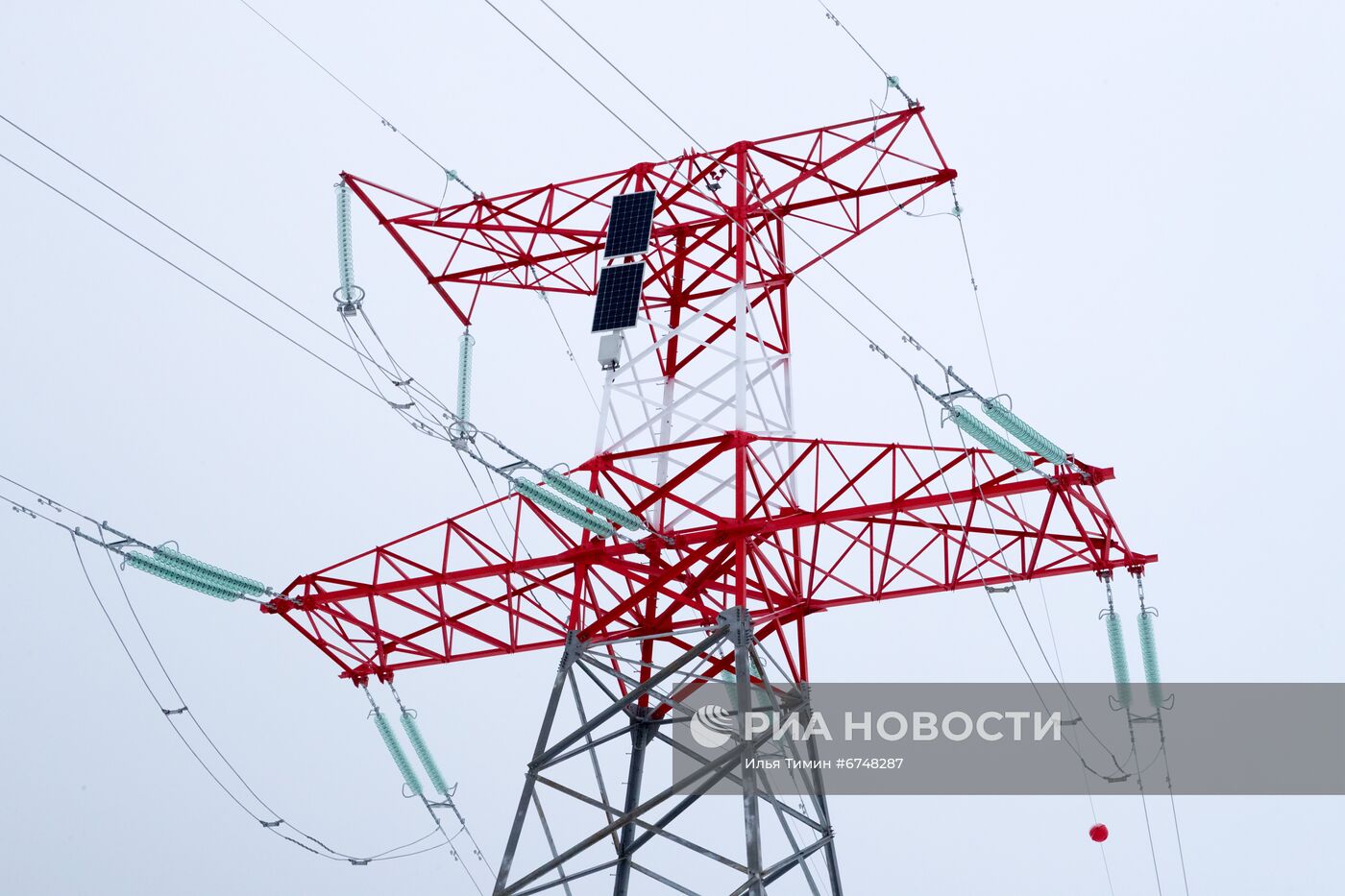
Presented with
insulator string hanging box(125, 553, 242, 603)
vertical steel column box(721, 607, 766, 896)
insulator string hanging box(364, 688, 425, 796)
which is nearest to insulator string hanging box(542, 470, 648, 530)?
vertical steel column box(721, 607, 766, 896)

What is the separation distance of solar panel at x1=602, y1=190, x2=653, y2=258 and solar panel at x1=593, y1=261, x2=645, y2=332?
0.82 feet

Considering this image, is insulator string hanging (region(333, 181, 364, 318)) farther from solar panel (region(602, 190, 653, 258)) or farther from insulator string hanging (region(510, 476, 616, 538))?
solar panel (region(602, 190, 653, 258))

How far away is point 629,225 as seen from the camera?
17.9 metres

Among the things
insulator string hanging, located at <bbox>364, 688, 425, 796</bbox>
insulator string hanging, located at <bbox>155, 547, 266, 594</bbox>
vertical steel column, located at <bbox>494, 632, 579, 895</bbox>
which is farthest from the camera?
insulator string hanging, located at <bbox>364, 688, 425, 796</bbox>

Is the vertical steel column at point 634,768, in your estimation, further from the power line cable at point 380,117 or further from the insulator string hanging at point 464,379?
the power line cable at point 380,117

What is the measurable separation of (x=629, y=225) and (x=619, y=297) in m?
1.05

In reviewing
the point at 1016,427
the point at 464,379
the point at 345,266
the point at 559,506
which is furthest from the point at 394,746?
the point at 1016,427

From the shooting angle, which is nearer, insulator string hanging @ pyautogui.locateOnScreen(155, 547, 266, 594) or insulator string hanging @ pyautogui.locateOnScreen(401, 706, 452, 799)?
insulator string hanging @ pyautogui.locateOnScreen(155, 547, 266, 594)

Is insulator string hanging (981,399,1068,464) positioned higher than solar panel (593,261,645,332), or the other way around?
solar panel (593,261,645,332)

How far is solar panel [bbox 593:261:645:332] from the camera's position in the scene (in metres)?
17.2

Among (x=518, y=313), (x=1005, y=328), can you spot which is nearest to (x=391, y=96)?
(x=518, y=313)

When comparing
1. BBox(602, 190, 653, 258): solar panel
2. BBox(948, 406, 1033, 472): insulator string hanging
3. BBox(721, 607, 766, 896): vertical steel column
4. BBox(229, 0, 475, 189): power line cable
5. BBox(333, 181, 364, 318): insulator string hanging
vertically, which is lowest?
BBox(721, 607, 766, 896): vertical steel column

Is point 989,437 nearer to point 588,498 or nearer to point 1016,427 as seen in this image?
point 1016,427

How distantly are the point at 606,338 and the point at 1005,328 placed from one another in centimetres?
1889
